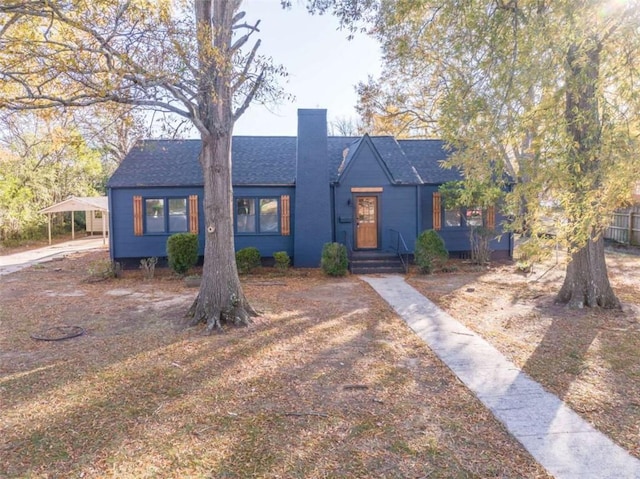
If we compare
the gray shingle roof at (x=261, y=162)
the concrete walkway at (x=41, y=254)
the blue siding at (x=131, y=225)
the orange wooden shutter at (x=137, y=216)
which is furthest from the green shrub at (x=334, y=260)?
the concrete walkway at (x=41, y=254)

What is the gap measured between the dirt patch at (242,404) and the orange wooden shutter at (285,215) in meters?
6.07

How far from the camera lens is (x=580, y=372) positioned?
17.1ft

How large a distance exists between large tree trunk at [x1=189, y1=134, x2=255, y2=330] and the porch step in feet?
19.6

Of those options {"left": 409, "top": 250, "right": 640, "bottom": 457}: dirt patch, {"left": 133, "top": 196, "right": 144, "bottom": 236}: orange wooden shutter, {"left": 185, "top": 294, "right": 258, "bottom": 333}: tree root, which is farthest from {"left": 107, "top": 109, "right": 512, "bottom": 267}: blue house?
{"left": 185, "top": 294, "right": 258, "bottom": 333}: tree root

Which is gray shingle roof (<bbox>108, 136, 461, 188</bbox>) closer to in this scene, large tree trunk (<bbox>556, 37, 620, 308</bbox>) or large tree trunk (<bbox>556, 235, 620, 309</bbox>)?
large tree trunk (<bbox>556, 235, 620, 309</bbox>)

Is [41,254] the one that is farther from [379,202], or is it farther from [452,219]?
[452,219]

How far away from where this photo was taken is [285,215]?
A: 45.4 ft

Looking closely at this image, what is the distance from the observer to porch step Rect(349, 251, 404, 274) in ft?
42.2

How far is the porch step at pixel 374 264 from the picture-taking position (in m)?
12.9

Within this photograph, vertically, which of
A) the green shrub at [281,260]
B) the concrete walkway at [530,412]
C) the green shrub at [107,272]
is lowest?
the concrete walkway at [530,412]

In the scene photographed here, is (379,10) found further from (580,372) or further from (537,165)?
(580,372)

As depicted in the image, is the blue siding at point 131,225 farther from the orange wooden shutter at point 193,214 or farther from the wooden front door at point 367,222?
the wooden front door at point 367,222

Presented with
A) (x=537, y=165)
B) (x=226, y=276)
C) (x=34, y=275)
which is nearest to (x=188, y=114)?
(x=226, y=276)

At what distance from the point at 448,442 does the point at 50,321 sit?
24.5 feet
